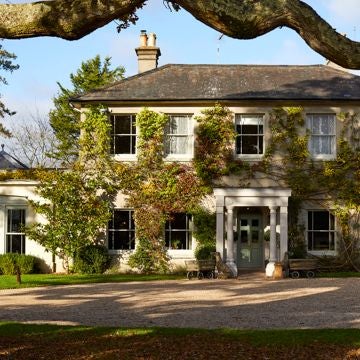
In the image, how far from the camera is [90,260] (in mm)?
24250

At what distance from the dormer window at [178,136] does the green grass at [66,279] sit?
4.65m

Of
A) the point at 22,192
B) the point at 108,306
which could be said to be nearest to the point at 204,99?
the point at 22,192

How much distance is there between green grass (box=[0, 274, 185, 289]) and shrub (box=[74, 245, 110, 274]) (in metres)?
0.62

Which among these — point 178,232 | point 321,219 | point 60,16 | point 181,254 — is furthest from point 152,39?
point 60,16

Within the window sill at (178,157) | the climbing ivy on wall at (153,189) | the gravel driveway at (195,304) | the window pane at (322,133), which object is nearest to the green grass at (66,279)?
the climbing ivy on wall at (153,189)

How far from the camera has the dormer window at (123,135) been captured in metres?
25.4

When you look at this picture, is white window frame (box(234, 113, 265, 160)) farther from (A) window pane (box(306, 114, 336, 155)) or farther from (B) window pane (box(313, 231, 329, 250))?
(B) window pane (box(313, 231, 329, 250))

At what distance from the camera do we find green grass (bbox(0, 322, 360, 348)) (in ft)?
33.3

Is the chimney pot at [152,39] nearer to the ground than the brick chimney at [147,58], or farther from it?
farther from it

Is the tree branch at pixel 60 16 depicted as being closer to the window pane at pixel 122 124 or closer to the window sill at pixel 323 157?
the window pane at pixel 122 124

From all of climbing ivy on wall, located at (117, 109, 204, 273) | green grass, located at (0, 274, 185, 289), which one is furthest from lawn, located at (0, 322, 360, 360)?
climbing ivy on wall, located at (117, 109, 204, 273)

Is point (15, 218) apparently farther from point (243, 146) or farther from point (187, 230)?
point (243, 146)

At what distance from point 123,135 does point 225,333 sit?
1531cm

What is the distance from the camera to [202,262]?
73.4ft
